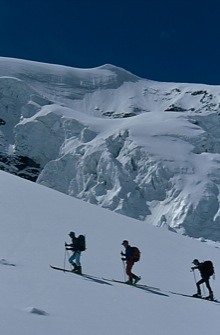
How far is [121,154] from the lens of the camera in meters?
71.1

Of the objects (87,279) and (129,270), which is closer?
(87,279)

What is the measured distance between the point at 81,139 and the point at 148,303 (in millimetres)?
67983

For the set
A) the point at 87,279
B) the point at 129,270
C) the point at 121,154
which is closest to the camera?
the point at 87,279

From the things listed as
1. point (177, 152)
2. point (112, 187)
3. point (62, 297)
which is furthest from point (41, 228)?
point (177, 152)

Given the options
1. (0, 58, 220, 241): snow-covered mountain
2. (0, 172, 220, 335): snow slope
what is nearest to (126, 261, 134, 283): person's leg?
(0, 172, 220, 335): snow slope

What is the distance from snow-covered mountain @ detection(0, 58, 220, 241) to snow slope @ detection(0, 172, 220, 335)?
3748 cm

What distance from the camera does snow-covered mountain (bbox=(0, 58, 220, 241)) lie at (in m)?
61.2

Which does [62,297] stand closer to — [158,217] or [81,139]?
[158,217]

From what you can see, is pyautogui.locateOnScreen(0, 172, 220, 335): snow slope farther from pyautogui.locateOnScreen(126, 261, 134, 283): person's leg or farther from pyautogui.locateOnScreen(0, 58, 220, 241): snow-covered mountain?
pyautogui.locateOnScreen(0, 58, 220, 241): snow-covered mountain

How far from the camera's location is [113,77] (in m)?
124

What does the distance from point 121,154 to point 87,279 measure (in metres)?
61.2

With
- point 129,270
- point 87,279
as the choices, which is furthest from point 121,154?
point 87,279

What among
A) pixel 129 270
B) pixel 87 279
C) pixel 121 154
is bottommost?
pixel 87 279

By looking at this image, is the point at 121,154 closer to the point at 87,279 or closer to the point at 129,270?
the point at 129,270
